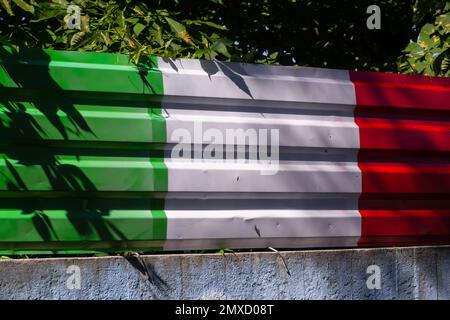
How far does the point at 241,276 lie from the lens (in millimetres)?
3186

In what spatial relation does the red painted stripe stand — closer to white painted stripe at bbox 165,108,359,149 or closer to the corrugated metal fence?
the corrugated metal fence

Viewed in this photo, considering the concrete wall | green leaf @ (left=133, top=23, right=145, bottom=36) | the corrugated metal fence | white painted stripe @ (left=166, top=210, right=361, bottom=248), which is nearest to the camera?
the concrete wall

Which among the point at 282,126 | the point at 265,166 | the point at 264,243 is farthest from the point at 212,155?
the point at 264,243

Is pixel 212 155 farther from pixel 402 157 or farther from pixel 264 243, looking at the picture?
pixel 402 157

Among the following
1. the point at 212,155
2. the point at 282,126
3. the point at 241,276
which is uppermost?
the point at 282,126

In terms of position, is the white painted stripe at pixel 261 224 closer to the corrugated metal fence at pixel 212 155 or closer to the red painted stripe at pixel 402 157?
the corrugated metal fence at pixel 212 155

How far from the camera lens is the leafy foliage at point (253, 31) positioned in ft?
11.7

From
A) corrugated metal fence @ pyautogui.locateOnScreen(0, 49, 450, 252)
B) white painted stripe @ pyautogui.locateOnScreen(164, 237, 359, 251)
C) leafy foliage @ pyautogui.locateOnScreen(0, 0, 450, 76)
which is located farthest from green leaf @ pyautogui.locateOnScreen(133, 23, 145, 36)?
white painted stripe @ pyautogui.locateOnScreen(164, 237, 359, 251)

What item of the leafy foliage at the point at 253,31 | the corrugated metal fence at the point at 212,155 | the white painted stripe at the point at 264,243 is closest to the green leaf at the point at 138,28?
the leafy foliage at the point at 253,31

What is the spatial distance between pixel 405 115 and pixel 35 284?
230 centimetres

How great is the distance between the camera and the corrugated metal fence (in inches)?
121

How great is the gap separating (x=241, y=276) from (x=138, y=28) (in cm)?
150

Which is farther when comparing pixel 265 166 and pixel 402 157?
pixel 402 157

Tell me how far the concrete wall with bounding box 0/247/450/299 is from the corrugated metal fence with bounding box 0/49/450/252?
0.17m
